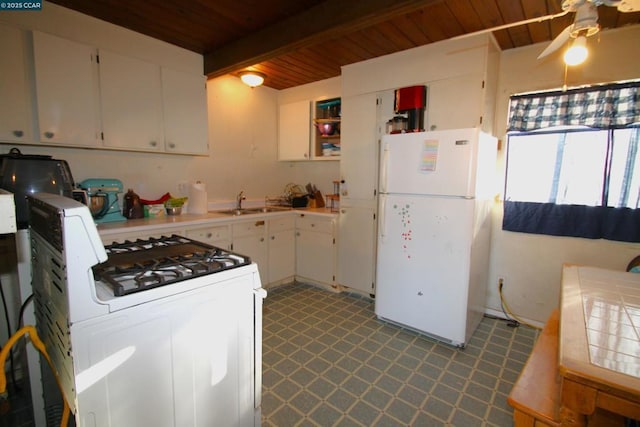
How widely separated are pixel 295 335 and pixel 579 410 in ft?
6.17

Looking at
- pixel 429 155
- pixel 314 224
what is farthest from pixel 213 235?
pixel 429 155

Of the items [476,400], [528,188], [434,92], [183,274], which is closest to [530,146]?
[528,188]

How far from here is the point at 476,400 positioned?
5.83ft

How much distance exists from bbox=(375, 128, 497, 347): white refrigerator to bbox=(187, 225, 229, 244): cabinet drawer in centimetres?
147

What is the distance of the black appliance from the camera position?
1.48 meters

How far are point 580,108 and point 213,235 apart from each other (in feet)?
10.8

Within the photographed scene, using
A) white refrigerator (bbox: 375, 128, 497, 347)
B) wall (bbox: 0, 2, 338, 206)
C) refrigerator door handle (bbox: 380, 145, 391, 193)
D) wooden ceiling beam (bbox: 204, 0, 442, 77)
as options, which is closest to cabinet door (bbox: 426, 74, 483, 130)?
white refrigerator (bbox: 375, 128, 497, 347)

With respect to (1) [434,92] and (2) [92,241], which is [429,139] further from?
(2) [92,241]

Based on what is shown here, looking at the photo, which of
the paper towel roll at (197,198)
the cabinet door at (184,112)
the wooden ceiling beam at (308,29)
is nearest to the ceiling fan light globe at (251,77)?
the wooden ceiling beam at (308,29)

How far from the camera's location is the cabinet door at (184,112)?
2721 millimetres

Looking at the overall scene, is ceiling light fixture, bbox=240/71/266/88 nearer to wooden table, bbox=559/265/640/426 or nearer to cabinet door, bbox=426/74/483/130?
cabinet door, bbox=426/74/483/130

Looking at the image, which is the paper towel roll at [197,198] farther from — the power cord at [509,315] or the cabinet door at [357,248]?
the power cord at [509,315]

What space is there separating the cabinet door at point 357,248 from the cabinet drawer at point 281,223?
616 millimetres

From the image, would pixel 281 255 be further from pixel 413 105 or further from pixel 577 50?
pixel 577 50
